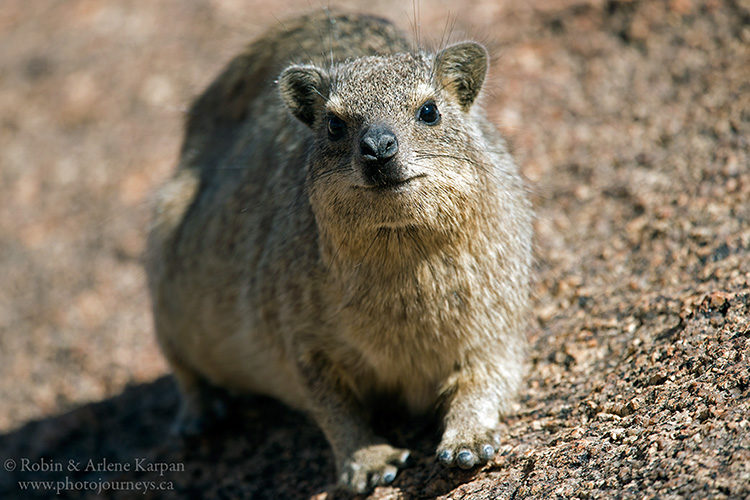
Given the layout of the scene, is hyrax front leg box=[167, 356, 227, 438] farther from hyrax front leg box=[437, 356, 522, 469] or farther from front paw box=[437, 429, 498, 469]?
front paw box=[437, 429, 498, 469]

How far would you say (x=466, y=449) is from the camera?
5.21 m

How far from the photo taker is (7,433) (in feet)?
27.3

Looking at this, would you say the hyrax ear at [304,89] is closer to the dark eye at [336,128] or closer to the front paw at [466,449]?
the dark eye at [336,128]

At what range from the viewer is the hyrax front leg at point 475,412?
17.1 ft

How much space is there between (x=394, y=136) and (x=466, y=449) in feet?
6.66

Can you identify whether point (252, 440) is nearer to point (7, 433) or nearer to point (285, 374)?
point (285, 374)

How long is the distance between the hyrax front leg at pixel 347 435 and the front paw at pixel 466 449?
424 mm

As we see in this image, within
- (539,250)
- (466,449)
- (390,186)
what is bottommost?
(466,449)

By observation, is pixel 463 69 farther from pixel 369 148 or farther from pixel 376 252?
pixel 376 252

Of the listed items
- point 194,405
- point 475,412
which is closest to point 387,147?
point 475,412

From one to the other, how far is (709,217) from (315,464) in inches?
147

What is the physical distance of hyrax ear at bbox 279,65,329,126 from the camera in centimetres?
571

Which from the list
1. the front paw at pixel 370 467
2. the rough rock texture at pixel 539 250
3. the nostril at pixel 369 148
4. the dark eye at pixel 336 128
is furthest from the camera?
the front paw at pixel 370 467

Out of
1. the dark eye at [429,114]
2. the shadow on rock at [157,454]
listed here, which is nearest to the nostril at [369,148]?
the dark eye at [429,114]
